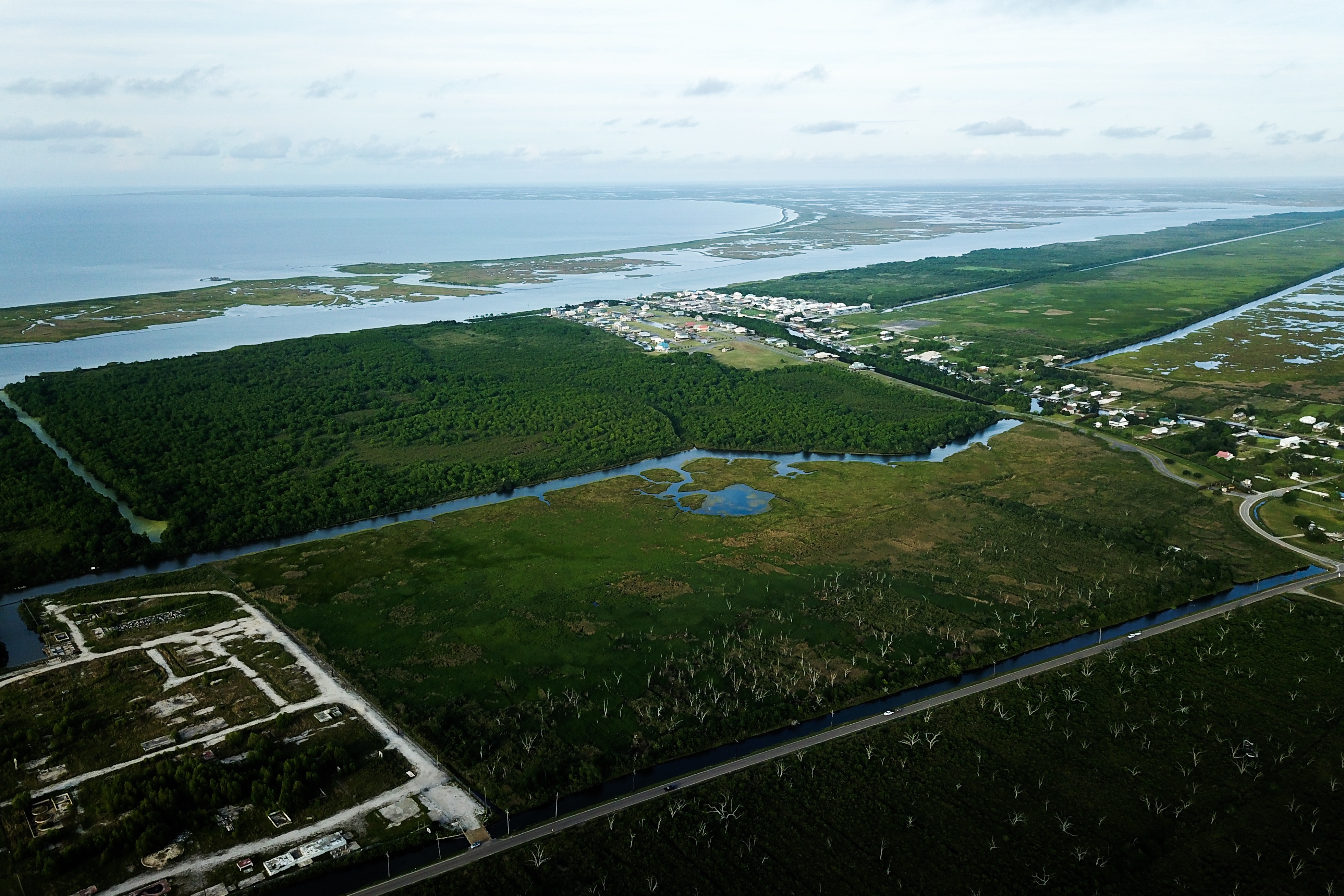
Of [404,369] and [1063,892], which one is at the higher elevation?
[404,369]

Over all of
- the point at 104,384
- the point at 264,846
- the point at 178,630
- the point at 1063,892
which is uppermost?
the point at 104,384

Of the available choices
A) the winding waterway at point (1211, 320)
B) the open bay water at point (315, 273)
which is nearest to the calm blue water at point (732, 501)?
the winding waterway at point (1211, 320)

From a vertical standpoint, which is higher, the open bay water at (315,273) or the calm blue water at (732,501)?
the open bay water at (315,273)

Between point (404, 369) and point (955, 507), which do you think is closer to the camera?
point (955, 507)

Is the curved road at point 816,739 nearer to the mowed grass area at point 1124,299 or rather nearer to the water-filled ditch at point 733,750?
the water-filled ditch at point 733,750

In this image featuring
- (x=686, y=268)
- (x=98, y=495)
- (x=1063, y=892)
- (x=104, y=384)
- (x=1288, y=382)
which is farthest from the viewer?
(x=686, y=268)

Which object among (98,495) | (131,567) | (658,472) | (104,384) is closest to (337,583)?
(131,567)

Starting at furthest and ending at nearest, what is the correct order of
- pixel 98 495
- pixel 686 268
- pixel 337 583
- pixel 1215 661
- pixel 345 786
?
pixel 686 268 → pixel 98 495 → pixel 337 583 → pixel 1215 661 → pixel 345 786

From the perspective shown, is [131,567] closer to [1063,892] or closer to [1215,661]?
[1063,892]
